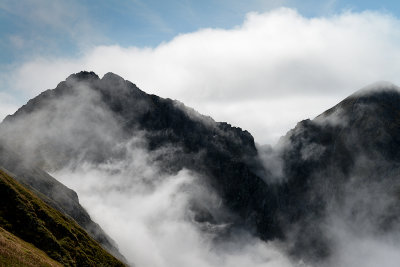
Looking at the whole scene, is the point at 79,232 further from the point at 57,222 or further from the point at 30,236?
the point at 30,236

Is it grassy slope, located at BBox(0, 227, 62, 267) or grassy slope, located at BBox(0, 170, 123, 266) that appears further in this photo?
grassy slope, located at BBox(0, 170, 123, 266)

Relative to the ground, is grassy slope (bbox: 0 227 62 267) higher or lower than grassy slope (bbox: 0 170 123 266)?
lower

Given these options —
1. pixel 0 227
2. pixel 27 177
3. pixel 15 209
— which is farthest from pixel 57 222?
pixel 27 177

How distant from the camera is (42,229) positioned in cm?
10144

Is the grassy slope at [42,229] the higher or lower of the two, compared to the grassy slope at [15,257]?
higher

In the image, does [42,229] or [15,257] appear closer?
[15,257]

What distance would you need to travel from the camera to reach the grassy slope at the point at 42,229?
319 ft

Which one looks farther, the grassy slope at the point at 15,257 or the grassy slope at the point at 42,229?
the grassy slope at the point at 42,229

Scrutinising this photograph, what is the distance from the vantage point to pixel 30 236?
97.4 meters

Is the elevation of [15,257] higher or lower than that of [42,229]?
lower

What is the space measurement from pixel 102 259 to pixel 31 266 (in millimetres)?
49996

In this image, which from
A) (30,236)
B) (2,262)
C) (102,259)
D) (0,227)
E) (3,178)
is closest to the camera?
(2,262)

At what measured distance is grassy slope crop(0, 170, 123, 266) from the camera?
319ft

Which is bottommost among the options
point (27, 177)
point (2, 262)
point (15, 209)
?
point (2, 262)
